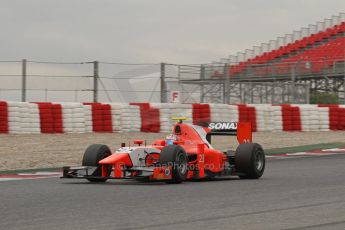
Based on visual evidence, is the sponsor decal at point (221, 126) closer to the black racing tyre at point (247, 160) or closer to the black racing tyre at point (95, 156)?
the black racing tyre at point (247, 160)

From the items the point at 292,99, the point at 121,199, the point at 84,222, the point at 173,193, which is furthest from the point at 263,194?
the point at 292,99

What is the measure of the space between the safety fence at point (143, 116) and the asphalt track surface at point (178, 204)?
8019 mm

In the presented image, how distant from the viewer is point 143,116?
2316 cm

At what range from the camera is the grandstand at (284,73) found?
29727mm

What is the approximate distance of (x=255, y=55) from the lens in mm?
41406

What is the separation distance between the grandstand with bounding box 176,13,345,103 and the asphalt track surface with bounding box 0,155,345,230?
13605 millimetres

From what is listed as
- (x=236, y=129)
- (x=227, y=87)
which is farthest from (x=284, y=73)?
(x=236, y=129)

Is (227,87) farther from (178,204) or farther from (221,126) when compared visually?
(178,204)

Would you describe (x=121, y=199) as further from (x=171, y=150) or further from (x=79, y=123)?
(x=79, y=123)

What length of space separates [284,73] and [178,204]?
27.8 m

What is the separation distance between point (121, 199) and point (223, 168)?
329cm

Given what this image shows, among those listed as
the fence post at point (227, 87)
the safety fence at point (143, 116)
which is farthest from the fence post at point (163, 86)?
the fence post at point (227, 87)

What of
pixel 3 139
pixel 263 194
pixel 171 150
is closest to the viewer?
pixel 263 194

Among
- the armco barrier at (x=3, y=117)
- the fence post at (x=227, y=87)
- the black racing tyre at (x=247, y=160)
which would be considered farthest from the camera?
the fence post at (x=227, y=87)
